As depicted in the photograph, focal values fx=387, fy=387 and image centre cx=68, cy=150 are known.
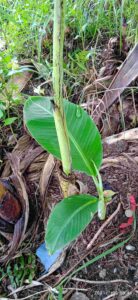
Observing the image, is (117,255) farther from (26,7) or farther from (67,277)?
(26,7)

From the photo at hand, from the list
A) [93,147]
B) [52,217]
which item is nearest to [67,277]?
[52,217]

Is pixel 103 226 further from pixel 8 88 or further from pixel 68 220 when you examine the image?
pixel 8 88

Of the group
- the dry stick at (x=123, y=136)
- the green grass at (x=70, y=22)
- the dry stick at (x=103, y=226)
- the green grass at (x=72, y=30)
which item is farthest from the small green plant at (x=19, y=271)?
the green grass at (x=70, y=22)

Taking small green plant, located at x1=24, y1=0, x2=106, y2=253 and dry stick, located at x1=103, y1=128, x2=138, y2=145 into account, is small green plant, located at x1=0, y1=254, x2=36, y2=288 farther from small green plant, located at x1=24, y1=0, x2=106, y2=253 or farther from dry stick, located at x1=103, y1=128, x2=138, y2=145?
dry stick, located at x1=103, y1=128, x2=138, y2=145

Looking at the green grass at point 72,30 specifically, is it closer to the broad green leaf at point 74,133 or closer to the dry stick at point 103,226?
the broad green leaf at point 74,133

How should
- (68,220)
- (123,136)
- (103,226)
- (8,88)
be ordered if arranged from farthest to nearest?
(8,88) → (123,136) → (103,226) → (68,220)

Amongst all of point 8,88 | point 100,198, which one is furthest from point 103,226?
point 8,88
